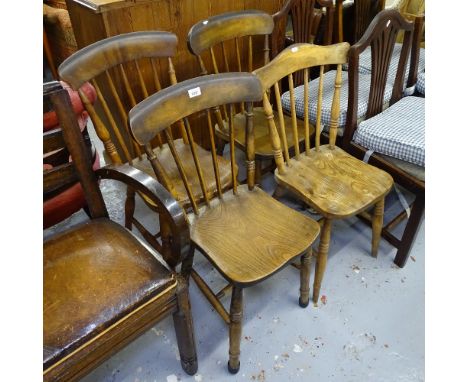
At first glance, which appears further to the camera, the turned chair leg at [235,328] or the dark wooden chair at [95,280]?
the turned chair leg at [235,328]

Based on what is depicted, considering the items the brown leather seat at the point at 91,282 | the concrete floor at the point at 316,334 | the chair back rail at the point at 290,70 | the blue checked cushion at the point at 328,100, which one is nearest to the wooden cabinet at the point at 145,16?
the blue checked cushion at the point at 328,100

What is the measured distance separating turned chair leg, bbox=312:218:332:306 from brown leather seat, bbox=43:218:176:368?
2.14 ft

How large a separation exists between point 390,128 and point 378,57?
1.01 ft

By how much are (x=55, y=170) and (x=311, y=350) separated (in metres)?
1.12

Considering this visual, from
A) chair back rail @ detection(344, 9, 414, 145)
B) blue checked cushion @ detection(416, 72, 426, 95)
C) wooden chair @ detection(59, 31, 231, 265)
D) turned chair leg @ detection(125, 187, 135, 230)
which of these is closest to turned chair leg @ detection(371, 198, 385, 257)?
chair back rail @ detection(344, 9, 414, 145)

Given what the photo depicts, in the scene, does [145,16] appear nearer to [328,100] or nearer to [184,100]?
[184,100]

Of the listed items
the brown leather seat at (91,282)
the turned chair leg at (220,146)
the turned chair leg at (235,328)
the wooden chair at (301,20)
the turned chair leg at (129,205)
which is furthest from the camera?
the turned chair leg at (220,146)

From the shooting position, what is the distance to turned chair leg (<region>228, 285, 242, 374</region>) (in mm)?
1149

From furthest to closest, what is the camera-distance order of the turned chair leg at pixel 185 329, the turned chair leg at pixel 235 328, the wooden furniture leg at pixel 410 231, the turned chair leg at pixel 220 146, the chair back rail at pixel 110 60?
the turned chair leg at pixel 220 146, the wooden furniture leg at pixel 410 231, the chair back rail at pixel 110 60, the turned chair leg at pixel 235 328, the turned chair leg at pixel 185 329

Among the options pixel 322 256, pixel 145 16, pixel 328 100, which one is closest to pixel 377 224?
pixel 322 256

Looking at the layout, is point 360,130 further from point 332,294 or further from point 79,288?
point 79,288

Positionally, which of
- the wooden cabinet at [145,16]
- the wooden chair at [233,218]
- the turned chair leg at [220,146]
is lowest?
the turned chair leg at [220,146]

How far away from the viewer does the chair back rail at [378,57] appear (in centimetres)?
145

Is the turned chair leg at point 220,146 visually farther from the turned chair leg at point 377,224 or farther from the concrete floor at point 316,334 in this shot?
the turned chair leg at point 377,224
